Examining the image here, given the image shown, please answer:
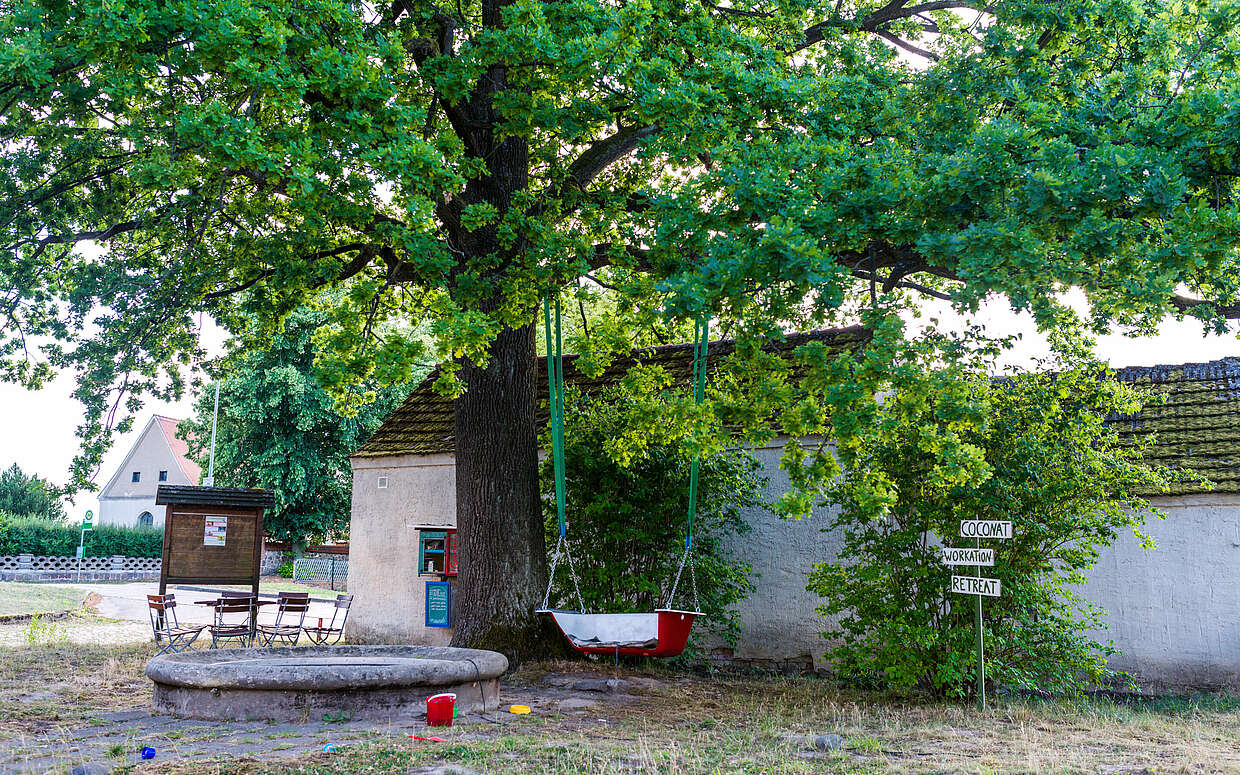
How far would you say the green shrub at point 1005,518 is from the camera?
9.60m

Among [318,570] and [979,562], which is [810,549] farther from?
[318,570]

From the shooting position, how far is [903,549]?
10.2 m

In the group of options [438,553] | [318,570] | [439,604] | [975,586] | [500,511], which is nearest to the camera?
[975,586]

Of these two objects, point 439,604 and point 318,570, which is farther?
point 318,570

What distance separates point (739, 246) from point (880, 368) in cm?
167

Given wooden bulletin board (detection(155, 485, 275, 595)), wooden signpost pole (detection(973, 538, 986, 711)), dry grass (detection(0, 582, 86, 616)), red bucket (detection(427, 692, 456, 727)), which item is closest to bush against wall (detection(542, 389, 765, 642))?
wooden signpost pole (detection(973, 538, 986, 711))

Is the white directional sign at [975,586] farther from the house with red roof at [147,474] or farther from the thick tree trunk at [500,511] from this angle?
the house with red roof at [147,474]

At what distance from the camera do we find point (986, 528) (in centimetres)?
930

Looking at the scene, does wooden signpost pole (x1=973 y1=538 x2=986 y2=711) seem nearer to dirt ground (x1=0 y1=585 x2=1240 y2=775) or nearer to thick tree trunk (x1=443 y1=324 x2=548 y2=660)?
dirt ground (x1=0 y1=585 x2=1240 y2=775)

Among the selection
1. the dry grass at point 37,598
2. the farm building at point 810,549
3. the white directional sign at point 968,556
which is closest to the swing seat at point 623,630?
the white directional sign at point 968,556

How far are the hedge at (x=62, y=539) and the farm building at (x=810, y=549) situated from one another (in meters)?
28.4

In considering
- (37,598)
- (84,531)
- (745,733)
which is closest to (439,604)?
(745,733)

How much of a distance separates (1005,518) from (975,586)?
97 cm

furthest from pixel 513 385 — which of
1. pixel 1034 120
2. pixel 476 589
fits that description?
pixel 1034 120
